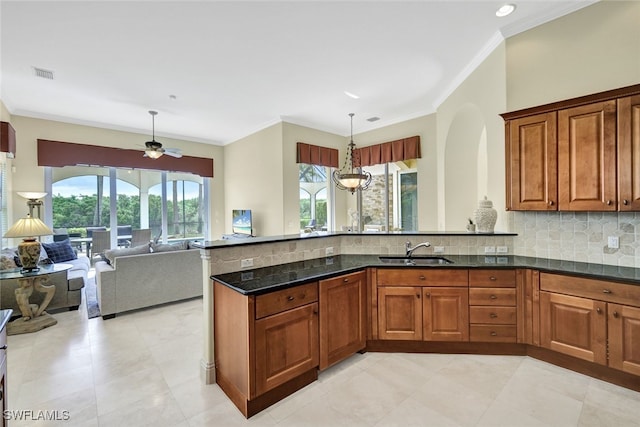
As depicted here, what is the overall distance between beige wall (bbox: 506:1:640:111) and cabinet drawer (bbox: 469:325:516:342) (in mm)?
2248

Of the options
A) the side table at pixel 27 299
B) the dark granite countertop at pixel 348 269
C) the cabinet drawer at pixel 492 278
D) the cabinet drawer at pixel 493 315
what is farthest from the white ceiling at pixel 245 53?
the cabinet drawer at pixel 493 315

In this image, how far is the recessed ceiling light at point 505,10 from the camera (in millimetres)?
2641

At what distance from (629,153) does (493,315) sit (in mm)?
1720

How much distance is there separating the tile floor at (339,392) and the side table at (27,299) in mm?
521

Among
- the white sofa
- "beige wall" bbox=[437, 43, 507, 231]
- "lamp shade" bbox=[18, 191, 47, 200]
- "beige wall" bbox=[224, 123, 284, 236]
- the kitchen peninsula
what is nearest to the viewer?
the kitchen peninsula

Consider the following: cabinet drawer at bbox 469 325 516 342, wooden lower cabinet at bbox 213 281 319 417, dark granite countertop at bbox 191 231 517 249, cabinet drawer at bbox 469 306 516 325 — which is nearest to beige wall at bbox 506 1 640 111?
dark granite countertop at bbox 191 231 517 249

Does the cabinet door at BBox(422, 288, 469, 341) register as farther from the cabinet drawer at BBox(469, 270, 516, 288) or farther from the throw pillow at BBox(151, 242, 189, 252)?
the throw pillow at BBox(151, 242, 189, 252)

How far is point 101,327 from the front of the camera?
11.6ft

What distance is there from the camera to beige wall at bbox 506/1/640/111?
2408 mm

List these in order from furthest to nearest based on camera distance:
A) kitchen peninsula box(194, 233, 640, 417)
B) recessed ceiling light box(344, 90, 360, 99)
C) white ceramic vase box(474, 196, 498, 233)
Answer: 1. recessed ceiling light box(344, 90, 360, 99)
2. white ceramic vase box(474, 196, 498, 233)
3. kitchen peninsula box(194, 233, 640, 417)

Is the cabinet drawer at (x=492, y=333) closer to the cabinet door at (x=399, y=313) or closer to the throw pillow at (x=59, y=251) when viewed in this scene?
the cabinet door at (x=399, y=313)

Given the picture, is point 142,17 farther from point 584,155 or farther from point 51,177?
point 51,177

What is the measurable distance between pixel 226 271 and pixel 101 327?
2399mm

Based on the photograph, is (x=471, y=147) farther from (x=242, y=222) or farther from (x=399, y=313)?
(x=242, y=222)
